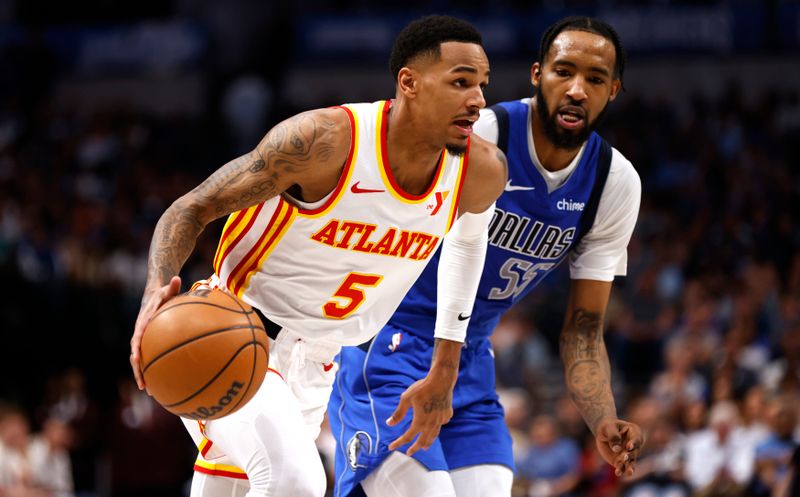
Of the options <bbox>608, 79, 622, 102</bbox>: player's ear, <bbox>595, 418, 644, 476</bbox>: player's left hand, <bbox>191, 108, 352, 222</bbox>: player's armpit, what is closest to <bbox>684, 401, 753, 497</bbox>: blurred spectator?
<bbox>595, 418, 644, 476</bbox>: player's left hand

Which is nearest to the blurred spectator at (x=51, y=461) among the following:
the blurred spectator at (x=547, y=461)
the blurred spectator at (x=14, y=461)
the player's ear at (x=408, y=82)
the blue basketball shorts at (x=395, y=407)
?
the blurred spectator at (x=14, y=461)

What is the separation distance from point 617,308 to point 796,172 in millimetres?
2813

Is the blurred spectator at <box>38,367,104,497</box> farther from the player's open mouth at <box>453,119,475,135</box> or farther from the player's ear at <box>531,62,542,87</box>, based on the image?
the player's open mouth at <box>453,119,475,135</box>

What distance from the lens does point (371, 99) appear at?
644 inches

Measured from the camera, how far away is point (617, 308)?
36.3 feet

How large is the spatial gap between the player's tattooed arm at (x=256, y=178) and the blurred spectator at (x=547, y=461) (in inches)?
224

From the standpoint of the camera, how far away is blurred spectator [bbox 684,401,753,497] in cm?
826

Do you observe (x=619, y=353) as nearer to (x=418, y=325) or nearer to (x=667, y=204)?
(x=667, y=204)

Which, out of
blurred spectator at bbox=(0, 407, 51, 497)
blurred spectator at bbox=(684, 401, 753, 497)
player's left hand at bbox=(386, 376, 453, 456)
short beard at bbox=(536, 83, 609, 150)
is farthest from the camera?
blurred spectator at bbox=(0, 407, 51, 497)

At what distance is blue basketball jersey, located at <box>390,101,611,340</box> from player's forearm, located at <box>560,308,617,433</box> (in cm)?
33

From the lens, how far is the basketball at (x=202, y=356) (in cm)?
364

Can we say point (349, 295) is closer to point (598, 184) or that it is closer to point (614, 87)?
point (598, 184)

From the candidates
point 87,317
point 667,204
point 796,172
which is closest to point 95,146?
point 87,317

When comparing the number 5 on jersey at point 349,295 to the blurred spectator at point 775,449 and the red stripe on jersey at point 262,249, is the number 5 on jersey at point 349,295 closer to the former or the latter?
the red stripe on jersey at point 262,249
